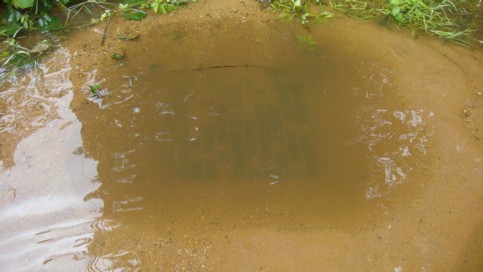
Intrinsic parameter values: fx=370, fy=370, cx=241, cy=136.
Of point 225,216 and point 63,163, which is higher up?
point 63,163

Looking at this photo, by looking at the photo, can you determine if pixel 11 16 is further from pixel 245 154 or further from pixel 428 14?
pixel 428 14

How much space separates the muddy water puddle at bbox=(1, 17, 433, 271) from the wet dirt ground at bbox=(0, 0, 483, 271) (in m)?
0.01

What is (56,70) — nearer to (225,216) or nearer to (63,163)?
(63,163)

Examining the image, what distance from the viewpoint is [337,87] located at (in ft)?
10.1

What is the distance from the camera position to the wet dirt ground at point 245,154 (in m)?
2.30

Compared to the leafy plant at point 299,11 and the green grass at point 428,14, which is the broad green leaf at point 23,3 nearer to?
the leafy plant at point 299,11

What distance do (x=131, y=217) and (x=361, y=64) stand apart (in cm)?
229

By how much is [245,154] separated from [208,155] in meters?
0.27

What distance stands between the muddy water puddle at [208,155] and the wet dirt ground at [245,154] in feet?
0.03

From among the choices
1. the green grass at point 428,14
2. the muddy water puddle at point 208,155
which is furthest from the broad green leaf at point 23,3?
the green grass at point 428,14

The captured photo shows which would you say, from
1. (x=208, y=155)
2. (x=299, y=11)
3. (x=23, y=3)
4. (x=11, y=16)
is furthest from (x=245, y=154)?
(x=11, y=16)

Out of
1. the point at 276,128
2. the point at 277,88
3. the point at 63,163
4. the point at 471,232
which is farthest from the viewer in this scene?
the point at 277,88

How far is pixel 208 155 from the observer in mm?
2688

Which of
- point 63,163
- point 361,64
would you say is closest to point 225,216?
point 63,163
